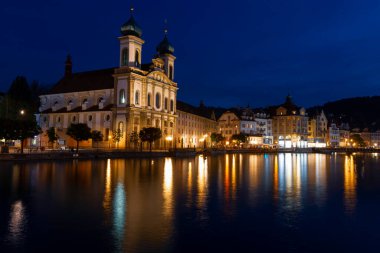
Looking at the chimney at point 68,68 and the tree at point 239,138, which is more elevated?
the chimney at point 68,68

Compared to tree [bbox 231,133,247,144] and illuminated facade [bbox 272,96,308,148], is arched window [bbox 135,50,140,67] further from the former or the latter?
illuminated facade [bbox 272,96,308,148]

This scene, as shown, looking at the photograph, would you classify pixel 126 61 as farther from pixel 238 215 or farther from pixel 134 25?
pixel 238 215

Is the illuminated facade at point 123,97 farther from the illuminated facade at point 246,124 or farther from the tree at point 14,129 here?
the illuminated facade at point 246,124

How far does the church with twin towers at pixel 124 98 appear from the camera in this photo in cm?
8456

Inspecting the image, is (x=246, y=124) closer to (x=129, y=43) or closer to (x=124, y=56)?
(x=124, y=56)

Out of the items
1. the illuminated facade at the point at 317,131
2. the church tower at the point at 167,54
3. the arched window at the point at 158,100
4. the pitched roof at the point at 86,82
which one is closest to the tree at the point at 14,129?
the pitched roof at the point at 86,82

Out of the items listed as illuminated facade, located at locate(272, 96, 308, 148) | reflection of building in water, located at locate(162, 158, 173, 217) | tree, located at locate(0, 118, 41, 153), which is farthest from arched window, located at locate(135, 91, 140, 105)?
illuminated facade, located at locate(272, 96, 308, 148)

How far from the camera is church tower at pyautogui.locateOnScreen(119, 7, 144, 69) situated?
8612 centimetres

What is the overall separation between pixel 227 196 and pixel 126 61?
6829cm

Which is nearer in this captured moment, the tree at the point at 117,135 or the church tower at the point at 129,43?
the tree at the point at 117,135

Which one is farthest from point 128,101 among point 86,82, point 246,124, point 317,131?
point 317,131

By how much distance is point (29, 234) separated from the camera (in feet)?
42.8

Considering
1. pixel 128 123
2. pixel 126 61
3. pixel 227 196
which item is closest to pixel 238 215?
pixel 227 196

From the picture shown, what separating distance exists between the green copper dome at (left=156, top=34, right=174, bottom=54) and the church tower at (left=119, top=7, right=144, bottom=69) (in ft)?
50.1
